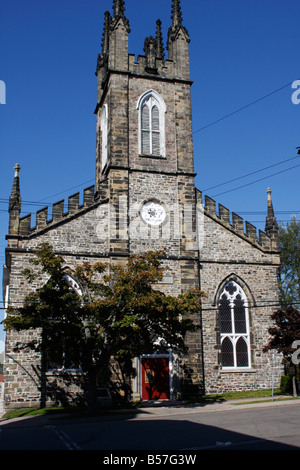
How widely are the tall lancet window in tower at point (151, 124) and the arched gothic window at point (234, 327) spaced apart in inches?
330

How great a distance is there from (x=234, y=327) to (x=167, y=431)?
1287 cm

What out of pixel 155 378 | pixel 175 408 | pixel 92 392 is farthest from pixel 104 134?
pixel 175 408

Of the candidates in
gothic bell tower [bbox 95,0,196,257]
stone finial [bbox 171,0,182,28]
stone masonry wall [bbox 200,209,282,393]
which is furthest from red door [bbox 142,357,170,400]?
stone finial [bbox 171,0,182,28]

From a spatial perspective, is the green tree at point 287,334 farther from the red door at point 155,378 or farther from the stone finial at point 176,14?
the stone finial at point 176,14

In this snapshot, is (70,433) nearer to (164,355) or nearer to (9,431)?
(9,431)

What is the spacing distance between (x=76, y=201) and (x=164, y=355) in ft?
28.9

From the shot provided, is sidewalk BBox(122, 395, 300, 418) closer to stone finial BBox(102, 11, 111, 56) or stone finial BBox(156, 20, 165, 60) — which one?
stone finial BBox(156, 20, 165, 60)

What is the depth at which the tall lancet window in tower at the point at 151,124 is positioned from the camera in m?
26.7

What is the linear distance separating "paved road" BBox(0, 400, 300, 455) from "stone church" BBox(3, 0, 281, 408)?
4898mm

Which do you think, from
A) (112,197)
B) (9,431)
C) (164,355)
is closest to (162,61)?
(112,197)

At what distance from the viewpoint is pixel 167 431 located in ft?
42.3

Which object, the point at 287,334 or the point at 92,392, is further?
the point at 287,334

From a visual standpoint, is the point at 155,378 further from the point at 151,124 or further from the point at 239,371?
the point at 151,124
